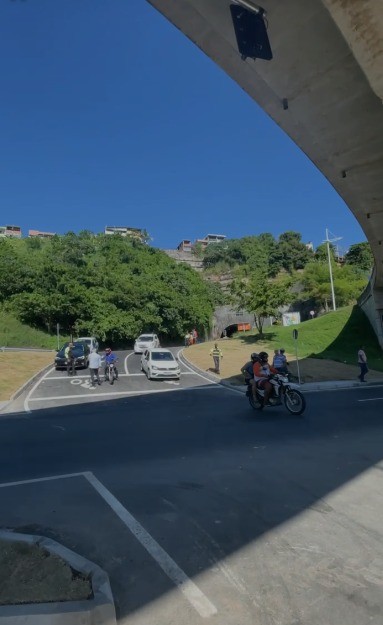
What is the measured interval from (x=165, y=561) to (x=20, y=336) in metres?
42.9

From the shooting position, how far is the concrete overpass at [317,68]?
4727 millimetres

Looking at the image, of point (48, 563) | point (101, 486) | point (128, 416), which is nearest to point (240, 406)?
point (128, 416)

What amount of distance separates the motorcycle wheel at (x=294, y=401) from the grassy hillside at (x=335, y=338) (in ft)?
57.9

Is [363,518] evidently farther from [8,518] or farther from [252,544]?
[8,518]

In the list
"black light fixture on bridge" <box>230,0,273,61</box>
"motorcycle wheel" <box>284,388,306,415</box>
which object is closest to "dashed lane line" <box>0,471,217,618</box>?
"black light fixture on bridge" <box>230,0,273,61</box>

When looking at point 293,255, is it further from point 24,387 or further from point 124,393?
point 24,387

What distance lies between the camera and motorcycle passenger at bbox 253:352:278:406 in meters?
11.2

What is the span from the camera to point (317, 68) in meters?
7.11

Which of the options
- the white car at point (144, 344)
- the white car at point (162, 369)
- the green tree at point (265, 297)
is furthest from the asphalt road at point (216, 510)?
the green tree at point (265, 297)

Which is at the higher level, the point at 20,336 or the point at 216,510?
the point at 20,336

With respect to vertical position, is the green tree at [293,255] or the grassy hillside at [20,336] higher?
the green tree at [293,255]

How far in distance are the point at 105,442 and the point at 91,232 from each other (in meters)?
65.1

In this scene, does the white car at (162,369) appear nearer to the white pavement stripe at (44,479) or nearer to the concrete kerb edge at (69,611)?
the white pavement stripe at (44,479)

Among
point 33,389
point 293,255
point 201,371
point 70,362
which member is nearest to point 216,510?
point 33,389
